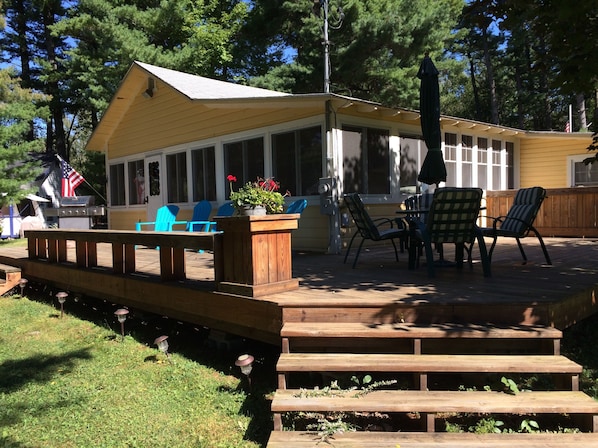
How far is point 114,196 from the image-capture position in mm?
12398

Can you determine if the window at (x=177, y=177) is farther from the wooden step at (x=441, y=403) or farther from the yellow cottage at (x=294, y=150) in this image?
the wooden step at (x=441, y=403)

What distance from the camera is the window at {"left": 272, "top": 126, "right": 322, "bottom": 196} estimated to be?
745 centimetres

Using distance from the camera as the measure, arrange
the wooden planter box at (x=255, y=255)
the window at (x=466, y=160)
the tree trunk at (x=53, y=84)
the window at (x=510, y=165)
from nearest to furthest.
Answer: the wooden planter box at (x=255, y=255) → the window at (x=466, y=160) → the window at (x=510, y=165) → the tree trunk at (x=53, y=84)

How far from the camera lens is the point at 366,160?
775 cm

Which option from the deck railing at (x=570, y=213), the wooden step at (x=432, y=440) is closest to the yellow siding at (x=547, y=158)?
the deck railing at (x=570, y=213)

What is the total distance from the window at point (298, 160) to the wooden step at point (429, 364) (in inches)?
192

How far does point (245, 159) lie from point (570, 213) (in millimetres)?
6376

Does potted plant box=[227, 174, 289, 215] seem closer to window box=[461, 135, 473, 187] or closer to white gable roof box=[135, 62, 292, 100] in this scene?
white gable roof box=[135, 62, 292, 100]

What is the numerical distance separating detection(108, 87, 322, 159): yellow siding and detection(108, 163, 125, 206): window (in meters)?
0.33

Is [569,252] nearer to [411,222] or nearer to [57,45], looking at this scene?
[411,222]

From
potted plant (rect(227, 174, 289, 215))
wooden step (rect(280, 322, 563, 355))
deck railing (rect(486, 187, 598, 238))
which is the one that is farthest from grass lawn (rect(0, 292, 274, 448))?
deck railing (rect(486, 187, 598, 238))

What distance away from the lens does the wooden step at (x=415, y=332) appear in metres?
2.80

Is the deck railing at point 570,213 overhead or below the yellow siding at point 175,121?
below

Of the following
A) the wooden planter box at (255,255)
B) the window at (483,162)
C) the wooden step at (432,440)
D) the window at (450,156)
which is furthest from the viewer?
the window at (483,162)
